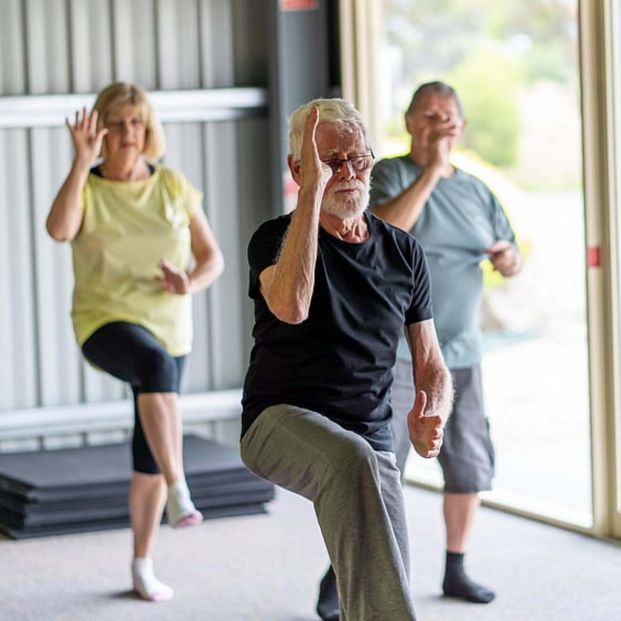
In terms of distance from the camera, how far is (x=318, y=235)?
336 centimetres

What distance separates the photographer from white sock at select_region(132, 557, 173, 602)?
15.5ft

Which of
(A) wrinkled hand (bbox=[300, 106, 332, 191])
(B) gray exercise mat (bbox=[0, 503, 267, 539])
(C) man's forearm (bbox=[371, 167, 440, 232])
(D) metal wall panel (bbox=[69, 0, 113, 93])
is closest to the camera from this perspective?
(A) wrinkled hand (bbox=[300, 106, 332, 191])

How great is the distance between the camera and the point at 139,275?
4758 millimetres

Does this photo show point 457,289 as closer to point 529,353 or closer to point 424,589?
point 424,589

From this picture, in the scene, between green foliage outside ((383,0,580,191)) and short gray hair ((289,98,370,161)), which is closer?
short gray hair ((289,98,370,161))

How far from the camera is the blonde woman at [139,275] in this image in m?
4.57

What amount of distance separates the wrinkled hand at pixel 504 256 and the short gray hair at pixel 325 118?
122cm

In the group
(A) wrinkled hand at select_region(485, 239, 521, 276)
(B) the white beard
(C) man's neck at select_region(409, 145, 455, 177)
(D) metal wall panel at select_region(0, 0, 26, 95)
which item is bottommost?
(A) wrinkled hand at select_region(485, 239, 521, 276)

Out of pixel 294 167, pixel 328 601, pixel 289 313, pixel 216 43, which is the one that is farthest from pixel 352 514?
pixel 216 43

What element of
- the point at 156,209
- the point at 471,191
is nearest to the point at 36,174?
the point at 156,209

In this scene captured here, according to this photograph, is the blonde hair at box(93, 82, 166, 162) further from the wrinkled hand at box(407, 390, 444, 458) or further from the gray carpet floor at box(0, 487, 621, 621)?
the wrinkled hand at box(407, 390, 444, 458)

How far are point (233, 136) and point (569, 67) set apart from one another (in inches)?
216

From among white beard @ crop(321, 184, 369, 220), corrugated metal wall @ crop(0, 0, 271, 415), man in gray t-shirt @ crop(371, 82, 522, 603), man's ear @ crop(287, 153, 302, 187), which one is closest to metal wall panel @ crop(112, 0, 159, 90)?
corrugated metal wall @ crop(0, 0, 271, 415)

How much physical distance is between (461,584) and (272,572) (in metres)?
0.77
